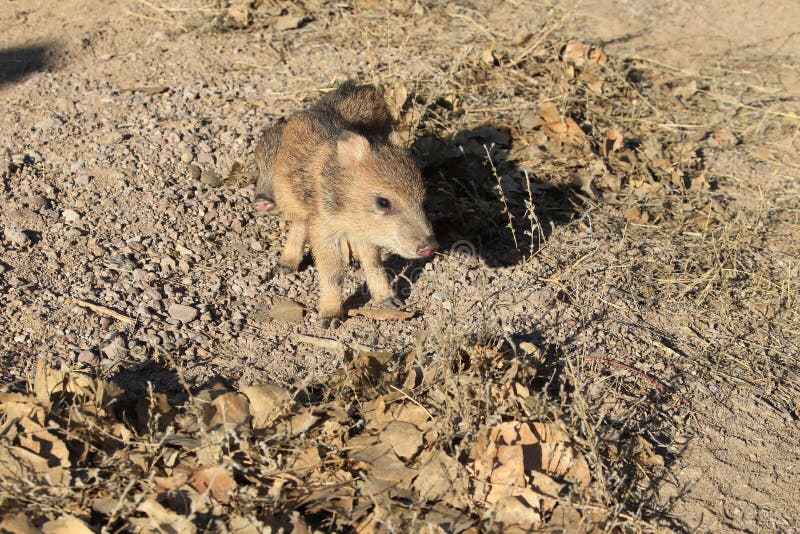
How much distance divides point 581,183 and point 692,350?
187cm

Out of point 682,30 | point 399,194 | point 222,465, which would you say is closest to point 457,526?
A: point 222,465

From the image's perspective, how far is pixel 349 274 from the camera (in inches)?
219

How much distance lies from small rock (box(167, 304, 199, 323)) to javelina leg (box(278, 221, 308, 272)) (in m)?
0.77

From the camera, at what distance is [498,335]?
4.61 m

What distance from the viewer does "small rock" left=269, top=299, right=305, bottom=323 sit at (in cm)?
491

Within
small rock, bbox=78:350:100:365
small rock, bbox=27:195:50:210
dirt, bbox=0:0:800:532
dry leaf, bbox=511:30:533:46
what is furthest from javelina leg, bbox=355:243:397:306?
dry leaf, bbox=511:30:533:46

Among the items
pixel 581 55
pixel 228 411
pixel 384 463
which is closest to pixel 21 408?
pixel 228 411

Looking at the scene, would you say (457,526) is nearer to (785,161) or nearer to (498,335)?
(498,335)

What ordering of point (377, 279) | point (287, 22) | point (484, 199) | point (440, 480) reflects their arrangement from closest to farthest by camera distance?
point (440, 480)
point (377, 279)
point (484, 199)
point (287, 22)

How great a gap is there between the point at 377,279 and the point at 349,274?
1.58 ft

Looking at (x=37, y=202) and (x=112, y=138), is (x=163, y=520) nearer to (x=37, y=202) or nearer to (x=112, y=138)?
(x=37, y=202)

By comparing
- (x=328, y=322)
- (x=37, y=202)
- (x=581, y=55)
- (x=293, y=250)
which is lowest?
(x=328, y=322)

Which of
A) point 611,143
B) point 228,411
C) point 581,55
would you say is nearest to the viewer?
point 228,411

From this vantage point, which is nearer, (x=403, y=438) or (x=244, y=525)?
(x=244, y=525)
